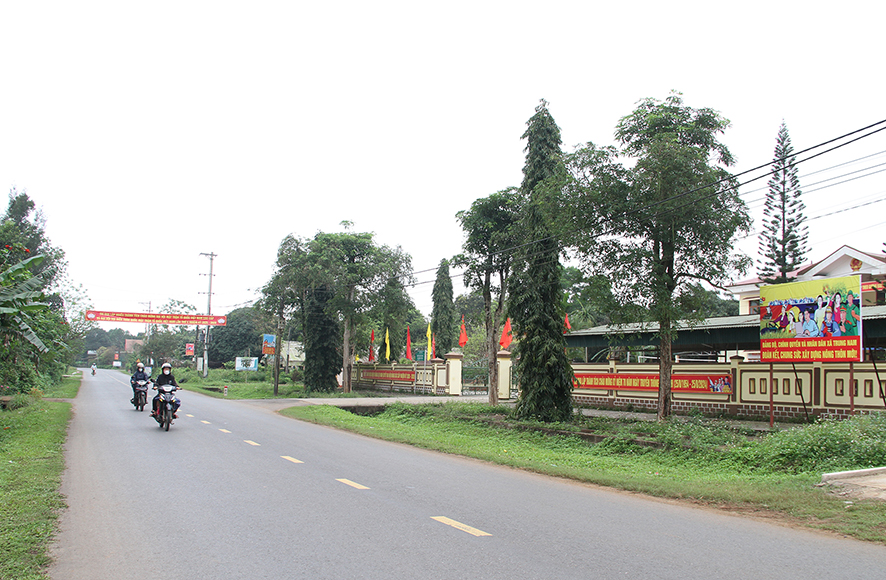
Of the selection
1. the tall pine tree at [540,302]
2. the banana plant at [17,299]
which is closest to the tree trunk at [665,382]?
the tall pine tree at [540,302]

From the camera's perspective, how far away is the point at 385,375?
42531 millimetres

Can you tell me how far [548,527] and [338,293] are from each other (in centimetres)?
3176

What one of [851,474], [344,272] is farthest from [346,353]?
[851,474]

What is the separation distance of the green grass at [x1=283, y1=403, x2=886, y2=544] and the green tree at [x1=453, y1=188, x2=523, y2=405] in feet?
21.8

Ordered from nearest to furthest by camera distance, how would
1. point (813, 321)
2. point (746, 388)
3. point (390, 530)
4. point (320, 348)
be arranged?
point (390, 530), point (813, 321), point (746, 388), point (320, 348)

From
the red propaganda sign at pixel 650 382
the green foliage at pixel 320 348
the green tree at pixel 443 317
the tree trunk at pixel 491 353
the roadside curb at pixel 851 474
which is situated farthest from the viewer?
the green tree at pixel 443 317

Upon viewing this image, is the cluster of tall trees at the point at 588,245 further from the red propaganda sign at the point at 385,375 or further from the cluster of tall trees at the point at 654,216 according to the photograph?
the red propaganda sign at the point at 385,375

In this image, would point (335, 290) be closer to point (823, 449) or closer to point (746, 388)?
point (746, 388)

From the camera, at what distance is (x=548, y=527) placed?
258 inches

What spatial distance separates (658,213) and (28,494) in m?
13.9

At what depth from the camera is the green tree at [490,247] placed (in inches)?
944

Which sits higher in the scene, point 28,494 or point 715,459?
point 28,494

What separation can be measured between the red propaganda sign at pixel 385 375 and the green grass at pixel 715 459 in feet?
71.6

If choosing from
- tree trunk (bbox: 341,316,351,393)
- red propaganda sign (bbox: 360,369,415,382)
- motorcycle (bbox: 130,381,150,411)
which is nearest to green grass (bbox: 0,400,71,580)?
motorcycle (bbox: 130,381,150,411)
